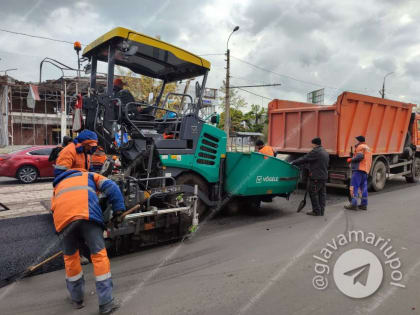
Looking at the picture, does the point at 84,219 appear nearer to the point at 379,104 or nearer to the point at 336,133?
the point at 336,133

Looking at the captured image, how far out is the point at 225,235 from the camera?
464cm

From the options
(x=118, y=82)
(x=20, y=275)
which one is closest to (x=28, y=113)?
(x=118, y=82)

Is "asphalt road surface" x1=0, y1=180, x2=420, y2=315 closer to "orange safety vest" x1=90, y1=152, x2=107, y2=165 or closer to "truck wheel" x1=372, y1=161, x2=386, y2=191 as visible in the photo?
"orange safety vest" x1=90, y1=152, x2=107, y2=165

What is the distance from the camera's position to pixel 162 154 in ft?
14.9

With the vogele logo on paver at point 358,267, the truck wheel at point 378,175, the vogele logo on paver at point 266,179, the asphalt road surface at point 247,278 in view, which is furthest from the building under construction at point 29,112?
the vogele logo on paver at point 358,267

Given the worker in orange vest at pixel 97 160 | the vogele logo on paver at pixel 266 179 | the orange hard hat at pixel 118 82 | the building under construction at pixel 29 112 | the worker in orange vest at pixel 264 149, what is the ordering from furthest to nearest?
the building under construction at pixel 29 112 < the worker in orange vest at pixel 264 149 < the vogele logo on paver at pixel 266 179 < the worker in orange vest at pixel 97 160 < the orange hard hat at pixel 118 82

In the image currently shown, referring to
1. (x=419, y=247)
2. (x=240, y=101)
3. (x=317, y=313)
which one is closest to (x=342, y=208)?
(x=419, y=247)

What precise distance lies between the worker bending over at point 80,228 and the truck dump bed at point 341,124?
605 cm

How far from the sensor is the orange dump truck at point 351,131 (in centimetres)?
744

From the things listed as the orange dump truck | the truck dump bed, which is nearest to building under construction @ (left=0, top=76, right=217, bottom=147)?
the truck dump bed

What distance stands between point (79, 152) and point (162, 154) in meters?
1.09

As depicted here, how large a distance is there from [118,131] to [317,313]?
3269 millimetres

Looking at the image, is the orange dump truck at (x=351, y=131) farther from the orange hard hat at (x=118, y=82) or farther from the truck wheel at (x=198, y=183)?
the orange hard hat at (x=118, y=82)

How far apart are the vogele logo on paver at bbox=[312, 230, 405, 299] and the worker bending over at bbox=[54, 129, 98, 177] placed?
2936 millimetres
